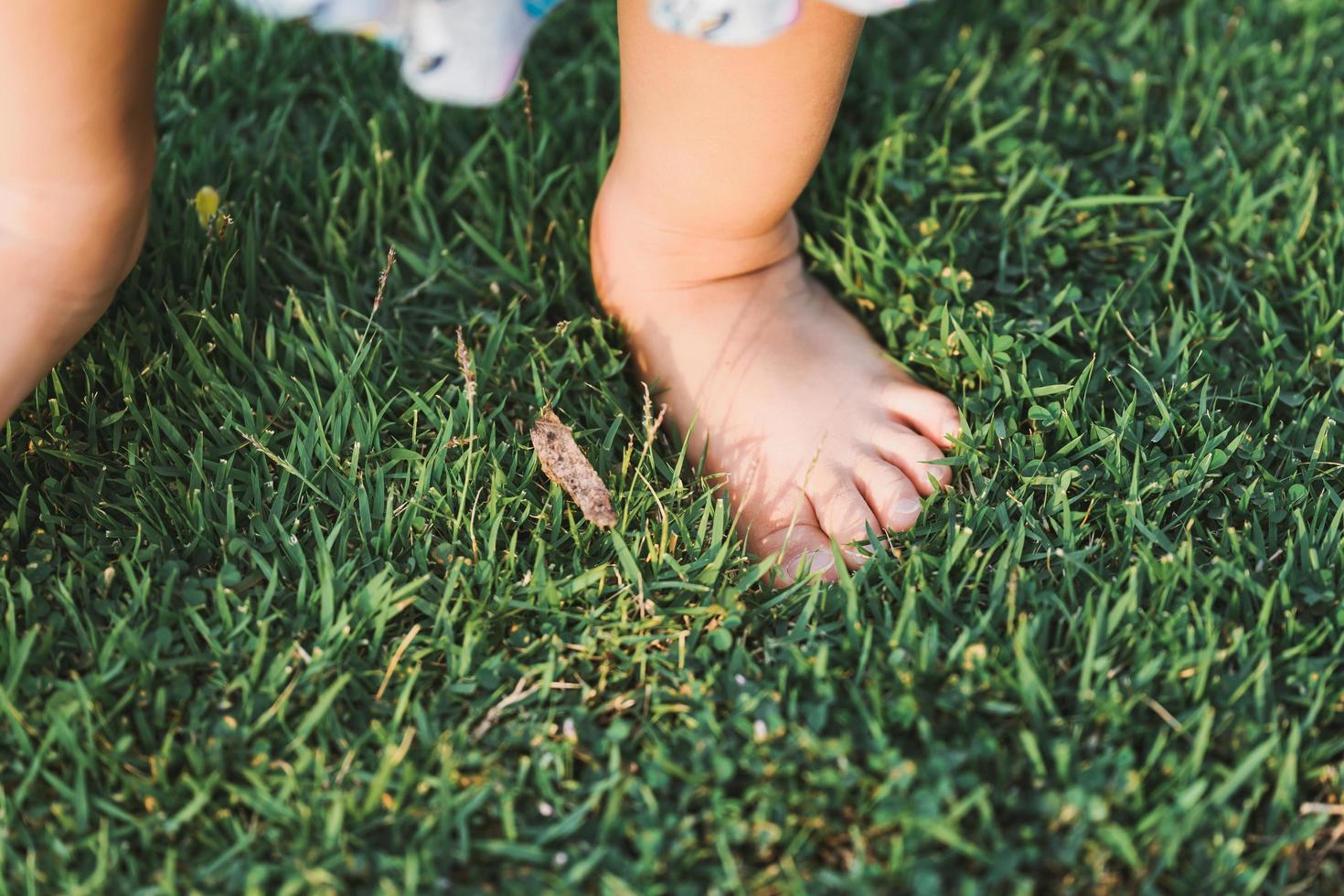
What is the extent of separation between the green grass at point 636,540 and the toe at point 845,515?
0.07m

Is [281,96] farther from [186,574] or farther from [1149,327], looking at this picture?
[1149,327]

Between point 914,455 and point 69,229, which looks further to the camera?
point 914,455

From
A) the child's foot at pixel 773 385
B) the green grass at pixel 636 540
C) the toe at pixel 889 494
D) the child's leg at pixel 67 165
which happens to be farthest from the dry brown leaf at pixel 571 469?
the child's leg at pixel 67 165

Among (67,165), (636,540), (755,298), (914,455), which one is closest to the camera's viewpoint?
(67,165)

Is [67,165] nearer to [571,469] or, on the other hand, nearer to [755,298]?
[571,469]

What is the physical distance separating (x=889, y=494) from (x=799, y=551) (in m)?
0.13

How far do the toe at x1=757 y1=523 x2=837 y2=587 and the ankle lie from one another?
357 mm

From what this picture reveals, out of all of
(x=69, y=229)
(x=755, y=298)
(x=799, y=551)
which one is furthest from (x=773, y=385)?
(x=69, y=229)

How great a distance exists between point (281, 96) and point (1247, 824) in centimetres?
160

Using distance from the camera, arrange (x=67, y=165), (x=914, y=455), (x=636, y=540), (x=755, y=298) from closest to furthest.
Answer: (x=67, y=165), (x=636, y=540), (x=914, y=455), (x=755, y=298)

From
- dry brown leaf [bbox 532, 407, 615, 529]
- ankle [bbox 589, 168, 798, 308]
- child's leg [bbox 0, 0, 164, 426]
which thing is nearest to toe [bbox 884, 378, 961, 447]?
ankle [bbox 589, 168, 798, 308]

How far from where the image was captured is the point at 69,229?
121 cm

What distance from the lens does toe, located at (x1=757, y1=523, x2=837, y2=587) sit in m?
1.32

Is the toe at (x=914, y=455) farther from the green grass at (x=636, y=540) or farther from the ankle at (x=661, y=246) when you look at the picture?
the ankle at (x=661, y=246)
